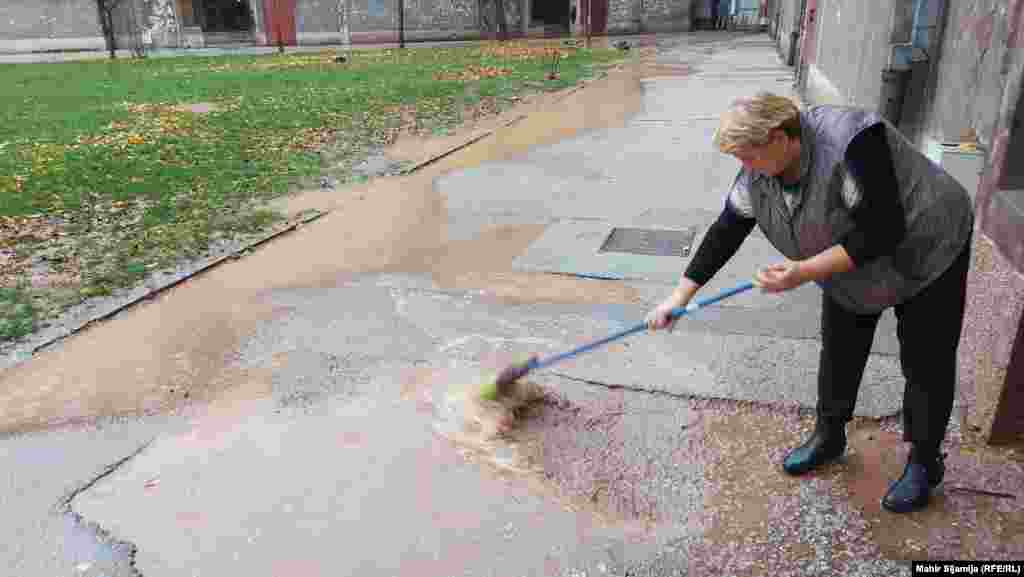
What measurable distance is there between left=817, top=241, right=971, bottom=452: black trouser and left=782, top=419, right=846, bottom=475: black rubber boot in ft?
0.17

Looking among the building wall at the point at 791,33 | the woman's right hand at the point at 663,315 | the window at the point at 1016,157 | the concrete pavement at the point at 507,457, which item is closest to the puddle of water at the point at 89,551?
the concrete pavement at the point at 507,457

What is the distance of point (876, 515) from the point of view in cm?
294

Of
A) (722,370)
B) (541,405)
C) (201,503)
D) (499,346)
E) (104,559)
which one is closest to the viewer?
(104,559)

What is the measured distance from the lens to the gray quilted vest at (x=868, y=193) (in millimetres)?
2355

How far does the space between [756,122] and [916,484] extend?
1.58 meters

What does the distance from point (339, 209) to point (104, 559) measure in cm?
481

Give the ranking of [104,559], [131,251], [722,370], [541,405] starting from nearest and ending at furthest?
[104,559]
[541,405]
[722,370]
[131,251]

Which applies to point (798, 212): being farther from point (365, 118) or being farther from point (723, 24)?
point (723, 24)

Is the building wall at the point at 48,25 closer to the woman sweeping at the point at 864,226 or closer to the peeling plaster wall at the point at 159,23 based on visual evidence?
the peeling plaster wall at the point at 159,23

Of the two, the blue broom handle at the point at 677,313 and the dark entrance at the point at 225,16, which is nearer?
the blue broom handle at the point at 677,313

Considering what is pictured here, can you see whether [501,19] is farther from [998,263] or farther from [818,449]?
[818,449]

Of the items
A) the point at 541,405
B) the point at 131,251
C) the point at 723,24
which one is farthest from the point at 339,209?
the point at 723,24

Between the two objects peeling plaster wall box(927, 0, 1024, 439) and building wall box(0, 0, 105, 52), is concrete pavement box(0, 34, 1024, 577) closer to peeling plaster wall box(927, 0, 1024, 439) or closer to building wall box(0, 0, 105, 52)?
peeling plaster wall box(927, 0, 1024, 439)

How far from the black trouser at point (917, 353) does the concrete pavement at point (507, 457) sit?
1.09 ft
